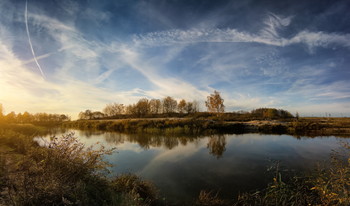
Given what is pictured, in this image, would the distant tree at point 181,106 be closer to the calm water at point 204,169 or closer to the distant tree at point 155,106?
the distant tree at point 155,106

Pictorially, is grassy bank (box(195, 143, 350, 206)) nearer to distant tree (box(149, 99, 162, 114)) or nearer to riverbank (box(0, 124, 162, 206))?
riverbank (box(0, 124, 162, 206))

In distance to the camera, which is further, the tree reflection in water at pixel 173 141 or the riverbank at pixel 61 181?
the tree reflection in water at pixel 173 141

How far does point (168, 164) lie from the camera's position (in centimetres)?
1052

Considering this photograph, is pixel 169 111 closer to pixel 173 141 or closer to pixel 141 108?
pixel 141 108

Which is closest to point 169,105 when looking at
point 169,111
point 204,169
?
point 169,111

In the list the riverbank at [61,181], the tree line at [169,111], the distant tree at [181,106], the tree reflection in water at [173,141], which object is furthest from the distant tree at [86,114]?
the riverbank at [61,181]

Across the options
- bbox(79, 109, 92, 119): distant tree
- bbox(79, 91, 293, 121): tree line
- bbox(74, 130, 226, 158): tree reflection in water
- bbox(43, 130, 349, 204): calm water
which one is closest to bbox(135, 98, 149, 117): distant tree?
bbox(79, 91, 293, 121): tree line

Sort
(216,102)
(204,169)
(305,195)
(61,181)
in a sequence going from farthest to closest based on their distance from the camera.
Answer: (216,102)
(204,169)
(305,195)
(61,181)

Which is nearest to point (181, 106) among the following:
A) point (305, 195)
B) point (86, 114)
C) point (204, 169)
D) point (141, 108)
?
point (141, 108)

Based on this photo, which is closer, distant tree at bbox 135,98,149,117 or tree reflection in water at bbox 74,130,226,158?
tree reflection in water at bbox 74,130,226,158

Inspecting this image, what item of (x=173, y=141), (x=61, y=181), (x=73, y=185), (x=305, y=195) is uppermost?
(x=61, y=181)

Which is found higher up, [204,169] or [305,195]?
[305,195]

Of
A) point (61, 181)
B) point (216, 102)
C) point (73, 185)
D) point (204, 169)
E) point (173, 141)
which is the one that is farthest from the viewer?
point (216, 102)

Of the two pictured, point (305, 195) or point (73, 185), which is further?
point (305, 195)
